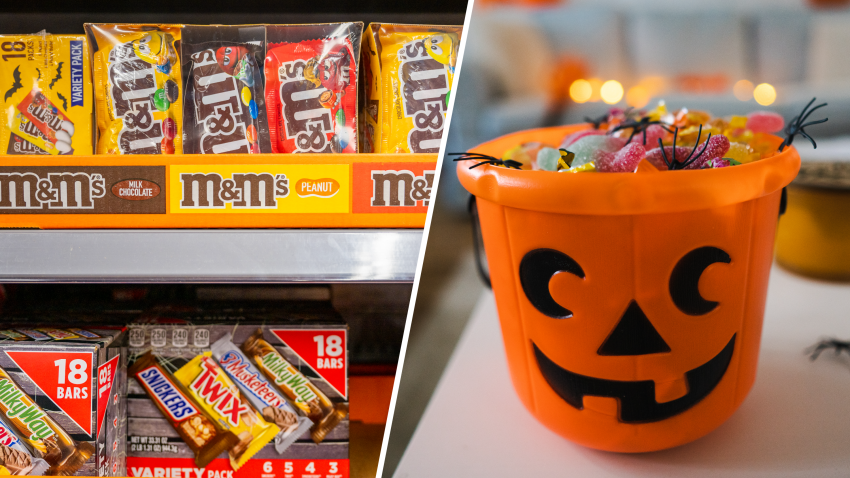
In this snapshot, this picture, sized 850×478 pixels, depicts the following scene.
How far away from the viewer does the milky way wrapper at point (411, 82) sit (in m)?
0.70

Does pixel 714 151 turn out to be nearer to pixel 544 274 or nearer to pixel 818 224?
pixel 544 274

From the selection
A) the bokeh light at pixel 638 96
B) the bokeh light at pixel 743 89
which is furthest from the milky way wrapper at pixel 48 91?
the bokeh light at pixel 743 89

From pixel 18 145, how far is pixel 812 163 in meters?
1.43

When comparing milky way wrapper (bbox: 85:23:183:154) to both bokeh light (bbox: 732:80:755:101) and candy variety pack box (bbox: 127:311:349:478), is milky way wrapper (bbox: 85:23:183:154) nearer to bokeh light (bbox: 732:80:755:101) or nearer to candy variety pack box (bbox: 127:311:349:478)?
candy variety pack box (bbox: 127:311:349:478)

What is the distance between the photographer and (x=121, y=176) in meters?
0.60

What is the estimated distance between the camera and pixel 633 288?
→ 0.51 m

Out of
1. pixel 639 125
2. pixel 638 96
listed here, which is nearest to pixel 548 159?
pixel 639 125

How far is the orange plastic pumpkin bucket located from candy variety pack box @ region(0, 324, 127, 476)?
509 millimetres

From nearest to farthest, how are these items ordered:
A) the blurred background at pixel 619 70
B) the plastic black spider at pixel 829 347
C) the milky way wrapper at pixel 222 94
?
the milky way wrapper at pixel 222 94, the plastic black spider at pixel 829 347, the blurred background at pixel 619 70

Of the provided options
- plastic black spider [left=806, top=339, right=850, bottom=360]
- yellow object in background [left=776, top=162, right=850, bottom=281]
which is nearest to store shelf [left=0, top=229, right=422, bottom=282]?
plastic black spider [left=806, top=339, right=850, bottom=360]

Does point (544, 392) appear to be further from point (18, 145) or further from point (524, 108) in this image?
point (524, 108)

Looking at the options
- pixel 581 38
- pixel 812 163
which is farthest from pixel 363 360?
pixel 581 38

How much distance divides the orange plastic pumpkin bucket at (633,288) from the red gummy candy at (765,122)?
0.80 ft

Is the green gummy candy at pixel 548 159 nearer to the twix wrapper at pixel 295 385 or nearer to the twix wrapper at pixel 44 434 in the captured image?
the twix wrapper at pixel 295 385
